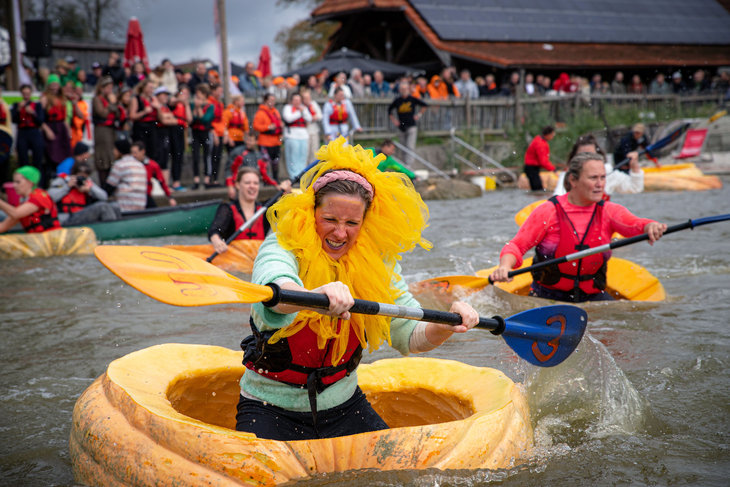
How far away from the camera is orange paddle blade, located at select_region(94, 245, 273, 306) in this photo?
2.43 meters

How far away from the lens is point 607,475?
2.93 metres

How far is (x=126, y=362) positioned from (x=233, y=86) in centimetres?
1129

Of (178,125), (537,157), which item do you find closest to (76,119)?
(178,125)

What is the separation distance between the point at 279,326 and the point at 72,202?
7.90 m

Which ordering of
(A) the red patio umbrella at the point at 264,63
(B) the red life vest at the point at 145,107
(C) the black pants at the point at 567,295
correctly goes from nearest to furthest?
1. (C) the black pants at the point at 567,295
2. (B) the red life vest at the point at 145,107
3. (A) the red patio umbrella at the point at 264,63

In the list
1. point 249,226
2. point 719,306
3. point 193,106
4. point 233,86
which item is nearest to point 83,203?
point 193,106

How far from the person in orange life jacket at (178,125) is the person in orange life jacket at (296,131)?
1527 millimetres

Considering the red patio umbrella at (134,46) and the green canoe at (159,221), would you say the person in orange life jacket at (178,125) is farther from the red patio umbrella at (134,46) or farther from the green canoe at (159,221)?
the red patio umbrella at (134,46)

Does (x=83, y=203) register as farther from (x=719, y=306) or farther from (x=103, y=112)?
(x=719, y=306)

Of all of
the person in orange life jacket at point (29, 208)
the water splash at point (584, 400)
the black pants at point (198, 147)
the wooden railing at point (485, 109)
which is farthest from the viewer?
the wooden railing at point (485, 109)

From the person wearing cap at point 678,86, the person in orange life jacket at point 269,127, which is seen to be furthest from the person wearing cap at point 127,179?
the person wearing cap at point 678,86

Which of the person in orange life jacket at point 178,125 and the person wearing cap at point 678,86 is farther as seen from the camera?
the person wearing cap at point 678,86

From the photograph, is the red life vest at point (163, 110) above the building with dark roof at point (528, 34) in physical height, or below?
below

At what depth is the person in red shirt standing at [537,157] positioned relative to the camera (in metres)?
12.4
